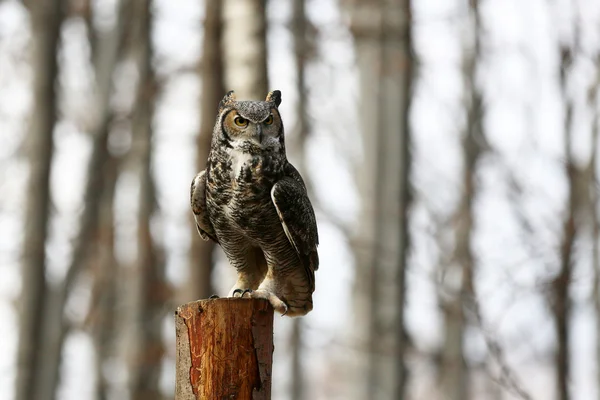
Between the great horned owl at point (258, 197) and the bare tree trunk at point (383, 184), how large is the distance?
281 cm

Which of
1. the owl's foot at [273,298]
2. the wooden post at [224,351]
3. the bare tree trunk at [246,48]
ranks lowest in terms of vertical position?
the wooden post at [224,351]

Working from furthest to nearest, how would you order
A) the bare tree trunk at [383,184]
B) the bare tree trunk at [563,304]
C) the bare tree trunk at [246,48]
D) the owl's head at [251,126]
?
the bare tree trunk at [383,184] < the bare tree trunk at [563,304] < the bare tree trunk at [246,48] < the owl's head at [251,126]

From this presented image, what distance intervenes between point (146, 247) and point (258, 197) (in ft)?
24.8

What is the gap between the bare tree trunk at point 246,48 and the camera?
5.87 meters

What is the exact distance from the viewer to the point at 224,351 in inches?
125

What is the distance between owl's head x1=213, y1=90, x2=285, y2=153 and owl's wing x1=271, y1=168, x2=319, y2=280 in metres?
0.19

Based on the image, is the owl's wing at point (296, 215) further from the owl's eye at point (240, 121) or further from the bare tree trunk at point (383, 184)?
the bare tree trunk at point (383, 184)

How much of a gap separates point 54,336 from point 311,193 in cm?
520

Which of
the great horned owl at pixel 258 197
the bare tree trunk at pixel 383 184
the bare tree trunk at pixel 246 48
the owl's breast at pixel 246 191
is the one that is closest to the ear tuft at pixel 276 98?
the great horned owl at pixel 258 197

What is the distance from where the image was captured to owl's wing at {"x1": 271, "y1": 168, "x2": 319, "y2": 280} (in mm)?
3988

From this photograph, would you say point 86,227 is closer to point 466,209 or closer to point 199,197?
point 466,209

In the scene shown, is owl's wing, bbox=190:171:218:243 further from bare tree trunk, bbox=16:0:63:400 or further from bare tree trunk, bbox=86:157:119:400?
bare tree trunk, bbox=86:157:119:400

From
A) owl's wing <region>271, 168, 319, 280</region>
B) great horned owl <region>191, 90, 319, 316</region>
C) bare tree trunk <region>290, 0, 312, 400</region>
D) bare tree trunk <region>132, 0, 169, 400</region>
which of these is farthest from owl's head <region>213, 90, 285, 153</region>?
bare tree trunk <region>132, 0, 169, 400</region>

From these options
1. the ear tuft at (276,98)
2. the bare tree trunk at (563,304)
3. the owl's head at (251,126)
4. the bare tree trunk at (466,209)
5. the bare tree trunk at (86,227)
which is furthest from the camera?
the bare tree trunk at (466,209)
